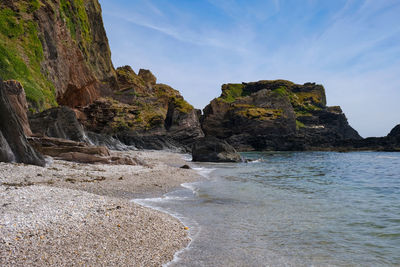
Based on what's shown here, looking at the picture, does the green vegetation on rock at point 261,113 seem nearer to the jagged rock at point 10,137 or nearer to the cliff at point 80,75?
the cliff at point 80,75

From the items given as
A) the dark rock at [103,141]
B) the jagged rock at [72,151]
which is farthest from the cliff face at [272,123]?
the jagged rock at [72,151]

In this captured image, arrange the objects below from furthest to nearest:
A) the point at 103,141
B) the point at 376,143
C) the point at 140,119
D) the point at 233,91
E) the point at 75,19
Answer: the point at 233,91 → the point at 376,143 → the point at 140,119 → the point at 75,19 → the point at 103,141

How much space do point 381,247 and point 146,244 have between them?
4.66 m

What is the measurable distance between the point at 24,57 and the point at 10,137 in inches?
936

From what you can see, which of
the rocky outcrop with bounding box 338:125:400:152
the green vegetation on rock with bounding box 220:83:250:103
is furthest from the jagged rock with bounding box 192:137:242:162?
the green vegetation on rock with bounding box 220:83:250:103

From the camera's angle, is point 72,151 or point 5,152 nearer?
Answer: point 5,152

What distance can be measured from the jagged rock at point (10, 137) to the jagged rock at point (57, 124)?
11.8 metres

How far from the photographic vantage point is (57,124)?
24078 millimetres

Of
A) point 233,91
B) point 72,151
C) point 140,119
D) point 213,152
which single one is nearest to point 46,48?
point 213,152

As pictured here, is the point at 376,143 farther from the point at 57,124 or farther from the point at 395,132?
the point at 57,124

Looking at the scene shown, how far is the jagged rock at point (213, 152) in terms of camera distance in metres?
33.4

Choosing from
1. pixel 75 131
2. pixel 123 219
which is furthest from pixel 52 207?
pixel 75 131

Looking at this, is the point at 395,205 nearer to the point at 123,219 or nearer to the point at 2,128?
the point at 123,219

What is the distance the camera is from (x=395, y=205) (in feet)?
31.4
